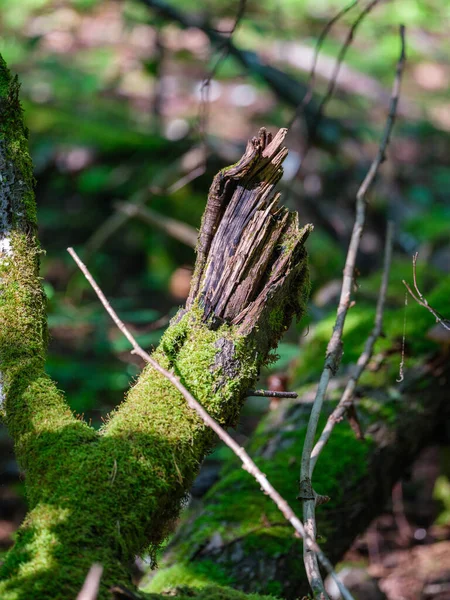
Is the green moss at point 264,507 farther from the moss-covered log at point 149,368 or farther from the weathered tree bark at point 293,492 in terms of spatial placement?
the moss-covered log at point 149,368

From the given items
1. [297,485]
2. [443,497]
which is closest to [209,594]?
[297,485]

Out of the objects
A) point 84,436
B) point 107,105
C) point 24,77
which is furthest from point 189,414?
Result: point 107,105

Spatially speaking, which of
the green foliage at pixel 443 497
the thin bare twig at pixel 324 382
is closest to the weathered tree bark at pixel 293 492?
the thin bare twig at pixel 324 382

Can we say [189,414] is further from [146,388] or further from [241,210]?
[241,210]

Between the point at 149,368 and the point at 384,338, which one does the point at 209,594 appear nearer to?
the point at 149,368

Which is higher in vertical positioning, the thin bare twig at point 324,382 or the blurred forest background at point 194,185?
the blurred forest background at point 194,185
